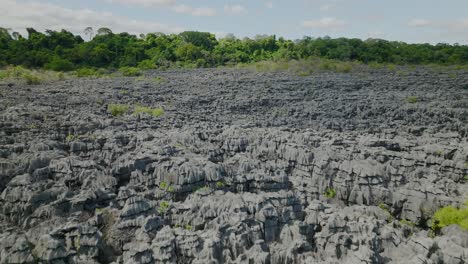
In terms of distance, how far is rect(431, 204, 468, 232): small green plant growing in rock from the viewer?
75.0 feet

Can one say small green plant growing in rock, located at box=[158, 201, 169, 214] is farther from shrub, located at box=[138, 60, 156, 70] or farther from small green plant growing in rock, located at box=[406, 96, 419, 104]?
shrub, located at box=[138, 60, 156, 70]

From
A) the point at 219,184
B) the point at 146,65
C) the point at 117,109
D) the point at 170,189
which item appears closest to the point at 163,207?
the point at 170,189

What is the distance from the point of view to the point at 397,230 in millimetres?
21047

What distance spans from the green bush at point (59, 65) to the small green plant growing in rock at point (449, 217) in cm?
8449

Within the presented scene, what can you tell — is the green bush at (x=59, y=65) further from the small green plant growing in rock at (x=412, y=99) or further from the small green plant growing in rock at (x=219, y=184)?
the small green plant growing in rock at (x=219, y=184)

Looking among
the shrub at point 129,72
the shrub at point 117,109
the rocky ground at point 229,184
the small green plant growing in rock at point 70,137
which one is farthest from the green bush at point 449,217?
the shrub at point 129,72

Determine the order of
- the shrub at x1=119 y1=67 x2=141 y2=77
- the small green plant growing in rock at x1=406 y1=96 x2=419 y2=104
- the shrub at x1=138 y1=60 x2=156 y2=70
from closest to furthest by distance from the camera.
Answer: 1. the small green plant growing in rock at x1=406 y1=96 x2=419 y2=104
2. the shrub at x1=119 y1=67 x2=141 y2=77
3. the shrub at x1=138 y1=60 x2=156 y2=70

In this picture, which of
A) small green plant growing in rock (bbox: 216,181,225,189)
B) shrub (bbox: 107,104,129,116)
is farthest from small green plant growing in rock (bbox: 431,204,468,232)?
shrub (bbox: 107,104,129,116)

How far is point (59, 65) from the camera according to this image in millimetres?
89000

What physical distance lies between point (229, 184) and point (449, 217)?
1353 cm

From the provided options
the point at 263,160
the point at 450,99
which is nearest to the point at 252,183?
the point at 263,160

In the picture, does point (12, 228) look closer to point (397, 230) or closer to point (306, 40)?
point (397, 230)

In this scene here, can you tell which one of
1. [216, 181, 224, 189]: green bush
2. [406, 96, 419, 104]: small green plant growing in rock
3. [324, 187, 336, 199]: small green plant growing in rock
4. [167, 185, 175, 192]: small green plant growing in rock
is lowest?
[324, 187, 336, 199]: small green plant growing in rock

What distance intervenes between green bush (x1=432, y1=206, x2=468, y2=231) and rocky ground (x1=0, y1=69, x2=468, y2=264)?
67cm
